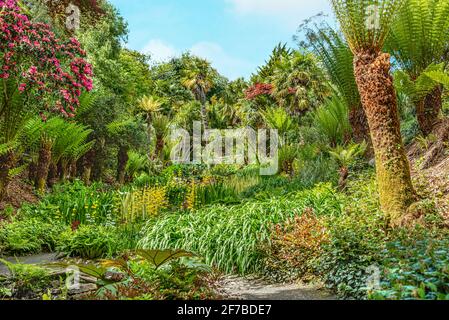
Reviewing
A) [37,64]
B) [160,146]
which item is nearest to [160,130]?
[160,146]

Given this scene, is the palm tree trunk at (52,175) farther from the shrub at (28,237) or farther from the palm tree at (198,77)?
the palm tree at (198,77)

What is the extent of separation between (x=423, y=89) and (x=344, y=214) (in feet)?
9.52

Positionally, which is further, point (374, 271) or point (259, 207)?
point (259, 207)

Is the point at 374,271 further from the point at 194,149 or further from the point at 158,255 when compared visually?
the point at 194,149

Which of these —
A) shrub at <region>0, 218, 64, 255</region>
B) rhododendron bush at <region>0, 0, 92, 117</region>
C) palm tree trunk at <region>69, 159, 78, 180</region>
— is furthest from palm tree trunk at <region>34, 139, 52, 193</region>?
shrub at <region>0, 218, 64, 255</region>

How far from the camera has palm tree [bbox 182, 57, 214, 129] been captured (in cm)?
2303

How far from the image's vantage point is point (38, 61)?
6.09 metres

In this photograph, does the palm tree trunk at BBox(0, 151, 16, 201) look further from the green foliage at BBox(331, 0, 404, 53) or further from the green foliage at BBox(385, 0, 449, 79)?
the green foliage at BBox(385, 0, 449, 79)

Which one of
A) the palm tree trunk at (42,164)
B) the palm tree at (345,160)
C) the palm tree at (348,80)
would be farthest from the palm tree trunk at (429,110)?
the palm tree trunk at (42,164)

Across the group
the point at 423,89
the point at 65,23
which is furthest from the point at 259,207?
the point at 65,23

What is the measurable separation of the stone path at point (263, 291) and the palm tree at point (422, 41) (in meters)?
4.24

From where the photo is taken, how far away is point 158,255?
9.79 feet

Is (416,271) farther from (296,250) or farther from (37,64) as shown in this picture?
(37,64)
